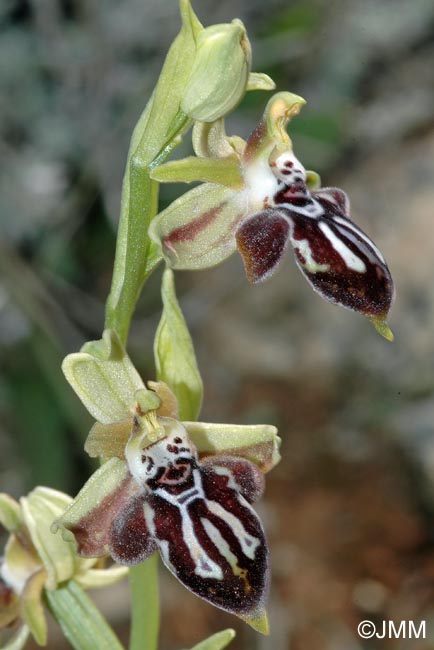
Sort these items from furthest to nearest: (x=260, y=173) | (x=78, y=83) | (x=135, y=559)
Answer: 1. (x=78, y=83)
2. (x=260, y=173)
3. (x=135, y=559)

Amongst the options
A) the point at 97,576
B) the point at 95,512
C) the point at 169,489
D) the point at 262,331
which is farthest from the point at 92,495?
the point at 262,331

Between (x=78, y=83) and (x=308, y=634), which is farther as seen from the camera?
(x=78, y=83)

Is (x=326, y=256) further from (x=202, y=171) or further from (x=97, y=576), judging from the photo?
(x=97, y=576)

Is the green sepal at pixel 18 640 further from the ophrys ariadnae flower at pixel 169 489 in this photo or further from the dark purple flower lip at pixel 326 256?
the dark purple flower lip at pixel 326 256

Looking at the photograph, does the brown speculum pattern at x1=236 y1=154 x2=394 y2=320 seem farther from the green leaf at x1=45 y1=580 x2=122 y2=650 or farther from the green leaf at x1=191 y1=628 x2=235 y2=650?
the green leaf at x1=45 y1=580 x2=122 y2=650

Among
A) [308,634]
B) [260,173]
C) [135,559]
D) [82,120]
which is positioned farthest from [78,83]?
[135,559]

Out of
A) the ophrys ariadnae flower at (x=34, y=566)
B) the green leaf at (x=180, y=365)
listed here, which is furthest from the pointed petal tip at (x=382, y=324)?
the ophrys ariadnae flower at (x=34, y=566)

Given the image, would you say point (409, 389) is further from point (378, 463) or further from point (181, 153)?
point (181, 153)
